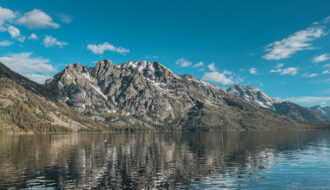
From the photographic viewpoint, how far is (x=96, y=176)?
6009 centimetres

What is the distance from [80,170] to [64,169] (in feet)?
16.2

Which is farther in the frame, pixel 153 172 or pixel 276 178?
pixel 153 172

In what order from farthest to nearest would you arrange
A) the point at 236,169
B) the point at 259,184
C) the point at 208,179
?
1. the point at 236,169
2. the point at 208,179
3. the point at 259,184

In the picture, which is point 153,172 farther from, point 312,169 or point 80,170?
point 312,169

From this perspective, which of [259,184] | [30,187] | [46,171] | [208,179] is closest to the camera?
[30,187]

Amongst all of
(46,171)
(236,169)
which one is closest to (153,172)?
(236,169)

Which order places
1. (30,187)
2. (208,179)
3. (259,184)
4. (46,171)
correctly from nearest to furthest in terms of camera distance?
(30,187) < (259,184) < (208,179) < (46,171)

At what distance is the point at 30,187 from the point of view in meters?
48.4

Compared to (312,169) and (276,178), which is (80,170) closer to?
(276,178)

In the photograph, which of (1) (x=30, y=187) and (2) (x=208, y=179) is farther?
(2) (x=208, y=179)

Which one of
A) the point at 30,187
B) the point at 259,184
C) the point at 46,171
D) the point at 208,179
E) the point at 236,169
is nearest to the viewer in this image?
the point at 30,187

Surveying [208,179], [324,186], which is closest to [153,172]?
[208,179]

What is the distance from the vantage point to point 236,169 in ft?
230

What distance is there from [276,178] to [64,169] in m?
52.8
